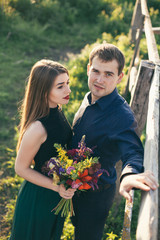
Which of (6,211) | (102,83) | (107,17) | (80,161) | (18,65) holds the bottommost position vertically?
(6,211)

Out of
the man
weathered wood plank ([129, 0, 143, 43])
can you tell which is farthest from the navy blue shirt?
weathered wood plank ([129, 0, 143, 43])

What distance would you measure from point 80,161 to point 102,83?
741 millimetres

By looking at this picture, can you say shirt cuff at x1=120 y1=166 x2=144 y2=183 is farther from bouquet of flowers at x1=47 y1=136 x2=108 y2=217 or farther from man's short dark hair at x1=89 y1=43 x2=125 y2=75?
man's short dark hair at x1=89 y1=43 x2=125 y2=75

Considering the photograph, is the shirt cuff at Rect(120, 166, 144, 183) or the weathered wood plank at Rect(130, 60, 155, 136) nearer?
the shirt cuff at Rect(120, 166, 144, 183)

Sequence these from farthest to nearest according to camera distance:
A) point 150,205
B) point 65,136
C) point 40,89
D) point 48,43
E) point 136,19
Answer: point 48,43 → point 136,19 → point 65,136 → point 40,89 → point 150,205

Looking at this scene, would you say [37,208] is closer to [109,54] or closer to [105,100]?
[105,100]

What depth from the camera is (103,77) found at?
2318 mm

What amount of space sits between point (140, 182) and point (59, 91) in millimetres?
1270

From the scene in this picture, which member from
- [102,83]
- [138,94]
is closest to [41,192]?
[102,83]

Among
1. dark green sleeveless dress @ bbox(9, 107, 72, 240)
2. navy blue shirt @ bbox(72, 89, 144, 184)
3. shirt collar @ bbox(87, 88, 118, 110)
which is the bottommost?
dark green sleeveless dress @ bbox(9, 107, 72, 240)

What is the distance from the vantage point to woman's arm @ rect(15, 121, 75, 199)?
2.20 m

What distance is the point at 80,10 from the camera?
37.3 ft

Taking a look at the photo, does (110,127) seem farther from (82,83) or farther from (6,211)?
(82,83)

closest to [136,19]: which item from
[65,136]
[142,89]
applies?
[142,89]
